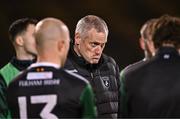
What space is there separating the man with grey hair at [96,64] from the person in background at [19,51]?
46 cm

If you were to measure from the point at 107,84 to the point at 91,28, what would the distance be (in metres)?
0.38

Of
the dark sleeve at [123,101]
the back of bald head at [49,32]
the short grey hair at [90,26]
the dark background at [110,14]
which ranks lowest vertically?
the dark background at [110,14]

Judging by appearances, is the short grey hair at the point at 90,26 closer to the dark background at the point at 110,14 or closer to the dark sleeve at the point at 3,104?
the dark sleeve at the point at 3,104

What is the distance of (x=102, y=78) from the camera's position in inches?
132

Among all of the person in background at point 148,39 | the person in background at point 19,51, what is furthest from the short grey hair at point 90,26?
the person in background at point 148,39

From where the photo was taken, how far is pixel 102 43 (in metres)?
3.48

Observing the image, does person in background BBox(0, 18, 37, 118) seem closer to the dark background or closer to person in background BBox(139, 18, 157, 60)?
person in background BBox(139, 18, 157, 60)

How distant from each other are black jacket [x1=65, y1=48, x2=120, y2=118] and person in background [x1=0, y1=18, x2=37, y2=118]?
463 millimetres

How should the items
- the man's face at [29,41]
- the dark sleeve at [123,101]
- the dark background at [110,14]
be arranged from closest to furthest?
1. the dark sleeve at [123,101]
2. the man's face at [29,41]
3. the dark background at [110,14]

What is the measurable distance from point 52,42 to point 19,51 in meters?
0.57

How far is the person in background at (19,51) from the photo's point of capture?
2818 mm

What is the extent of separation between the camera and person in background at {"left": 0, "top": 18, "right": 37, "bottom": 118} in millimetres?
2818

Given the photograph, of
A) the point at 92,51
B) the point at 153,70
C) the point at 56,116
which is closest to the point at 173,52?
the point at 153,70

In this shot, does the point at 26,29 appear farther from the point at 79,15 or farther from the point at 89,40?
the point at 79,15
